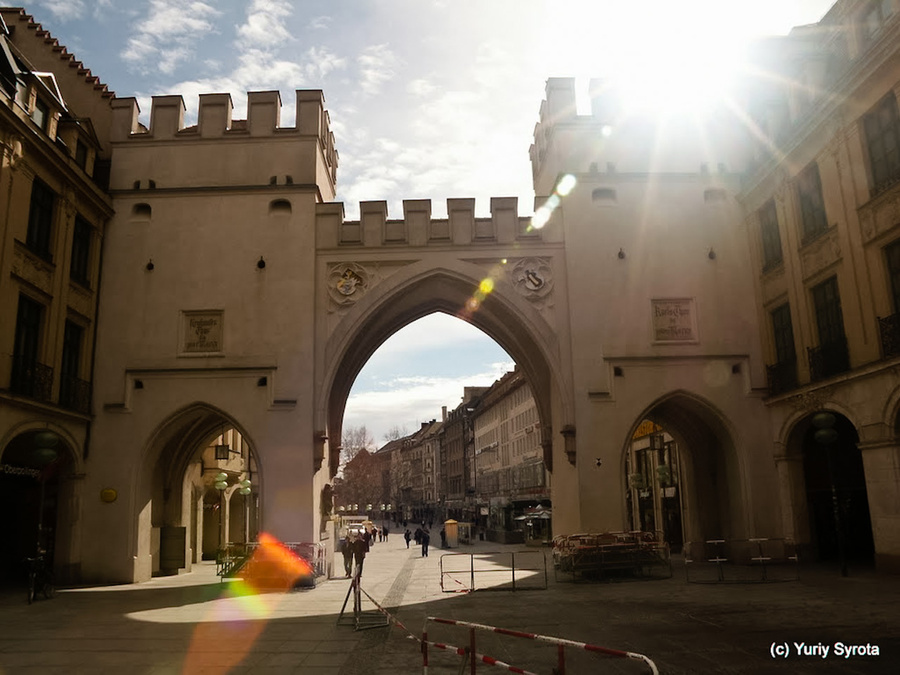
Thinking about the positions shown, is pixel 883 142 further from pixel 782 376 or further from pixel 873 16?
pixel 782 376

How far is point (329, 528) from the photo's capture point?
23.7 meters

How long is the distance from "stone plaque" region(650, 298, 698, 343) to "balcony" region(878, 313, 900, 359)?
6.56 m

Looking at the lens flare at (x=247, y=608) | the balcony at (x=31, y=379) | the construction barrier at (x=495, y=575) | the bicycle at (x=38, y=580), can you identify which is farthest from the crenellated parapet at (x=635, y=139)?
the bicycle at (x=38, y=580)

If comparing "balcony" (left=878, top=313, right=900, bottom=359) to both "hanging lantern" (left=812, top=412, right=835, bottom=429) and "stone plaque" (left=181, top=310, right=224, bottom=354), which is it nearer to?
"hanging lantern" (left=812, top=412, right=835, bottom=429)

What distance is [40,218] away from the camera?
20.2 meters

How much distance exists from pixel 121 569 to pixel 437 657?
1477cm

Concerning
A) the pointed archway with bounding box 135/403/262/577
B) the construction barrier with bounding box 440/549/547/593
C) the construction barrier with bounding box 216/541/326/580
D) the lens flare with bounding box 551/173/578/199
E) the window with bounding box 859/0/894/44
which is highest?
the window with bounding box 859/0/894/44

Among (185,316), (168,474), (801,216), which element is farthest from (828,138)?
(168,474)

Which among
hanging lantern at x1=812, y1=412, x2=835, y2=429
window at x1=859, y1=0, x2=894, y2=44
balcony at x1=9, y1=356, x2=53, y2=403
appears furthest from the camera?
balcony at x1=9, y1=356, x2=53, y2=403

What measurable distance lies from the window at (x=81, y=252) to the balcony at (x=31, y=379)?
3.42 meters

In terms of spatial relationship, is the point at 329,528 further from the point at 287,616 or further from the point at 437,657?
the point at 437,657

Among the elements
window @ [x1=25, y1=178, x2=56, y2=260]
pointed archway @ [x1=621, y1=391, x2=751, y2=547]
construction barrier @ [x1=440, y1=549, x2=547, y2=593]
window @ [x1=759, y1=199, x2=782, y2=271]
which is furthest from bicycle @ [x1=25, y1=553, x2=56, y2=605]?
window @ [x1=759, y1=199, x2=782, y2=271]

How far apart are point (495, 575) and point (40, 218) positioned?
53.4 ft

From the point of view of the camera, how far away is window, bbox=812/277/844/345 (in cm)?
1941
